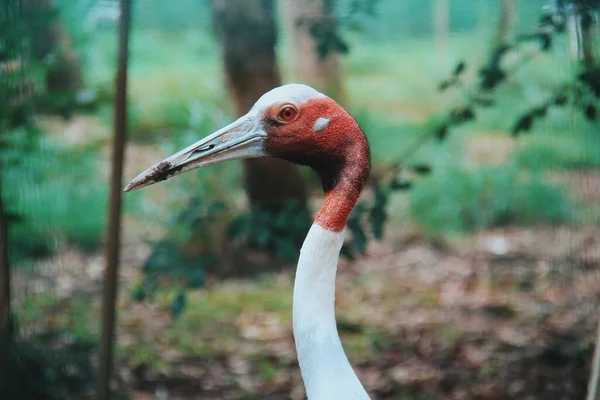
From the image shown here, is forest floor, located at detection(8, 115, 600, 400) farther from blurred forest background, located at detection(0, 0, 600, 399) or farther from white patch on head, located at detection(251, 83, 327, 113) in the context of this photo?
white patch on head, located at detection(251, 83, 327, 113)

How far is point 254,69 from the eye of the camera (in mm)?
5277

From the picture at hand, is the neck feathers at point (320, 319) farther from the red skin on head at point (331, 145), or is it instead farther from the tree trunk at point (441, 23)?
the tree trunk at point (441, 23)

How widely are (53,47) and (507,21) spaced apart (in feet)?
8.92

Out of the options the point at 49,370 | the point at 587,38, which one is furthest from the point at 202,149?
the point at 587,38

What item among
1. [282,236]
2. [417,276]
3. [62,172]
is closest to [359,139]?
[282,236]

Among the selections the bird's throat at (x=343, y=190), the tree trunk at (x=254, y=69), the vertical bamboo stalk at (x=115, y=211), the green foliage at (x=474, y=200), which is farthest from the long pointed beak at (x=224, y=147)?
the green foliage at (x=474, y=200)

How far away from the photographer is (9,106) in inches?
145

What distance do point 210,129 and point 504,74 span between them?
2.32 metres

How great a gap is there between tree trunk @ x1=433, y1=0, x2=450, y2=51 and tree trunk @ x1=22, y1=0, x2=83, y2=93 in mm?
2496

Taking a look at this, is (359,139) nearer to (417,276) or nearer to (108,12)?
(108,12)

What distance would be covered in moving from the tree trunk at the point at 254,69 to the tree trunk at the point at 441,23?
50.1 inches

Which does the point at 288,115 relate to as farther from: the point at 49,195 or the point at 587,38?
the point at 49,195

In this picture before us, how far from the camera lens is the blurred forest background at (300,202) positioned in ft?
13.0

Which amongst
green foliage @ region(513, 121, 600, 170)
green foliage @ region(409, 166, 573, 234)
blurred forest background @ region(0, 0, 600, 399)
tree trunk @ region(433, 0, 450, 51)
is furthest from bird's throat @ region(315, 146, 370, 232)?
green foliage @ region(409, 166, 573, 234)
